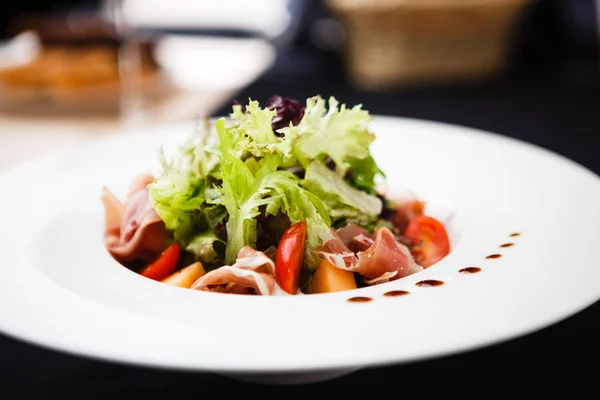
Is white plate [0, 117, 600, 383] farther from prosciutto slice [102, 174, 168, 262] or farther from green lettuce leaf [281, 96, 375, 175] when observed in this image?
green lettuce leaf [281, 96, 375, 175]

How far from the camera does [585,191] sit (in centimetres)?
179

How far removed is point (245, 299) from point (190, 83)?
12.4 ft

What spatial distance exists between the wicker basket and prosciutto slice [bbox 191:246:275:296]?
124 inches

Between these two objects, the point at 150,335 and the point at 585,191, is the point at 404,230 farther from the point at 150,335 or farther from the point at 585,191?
the point at 150,335

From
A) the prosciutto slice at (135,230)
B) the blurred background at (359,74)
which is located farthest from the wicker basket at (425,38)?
the prosciutto slice at (135,230)

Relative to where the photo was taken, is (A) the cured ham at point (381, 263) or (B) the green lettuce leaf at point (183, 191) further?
(B) the green lettuce leaf at point (183, 191)

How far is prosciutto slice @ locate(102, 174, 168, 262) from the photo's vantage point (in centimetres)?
176

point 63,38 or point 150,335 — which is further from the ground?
Answer: point 63,38

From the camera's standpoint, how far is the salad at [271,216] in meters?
1.56

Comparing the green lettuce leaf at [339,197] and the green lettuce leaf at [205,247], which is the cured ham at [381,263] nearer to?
the green lettuce leaf at [339,197]

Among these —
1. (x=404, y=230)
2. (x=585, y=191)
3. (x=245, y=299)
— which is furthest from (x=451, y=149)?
(x=245, y=299)

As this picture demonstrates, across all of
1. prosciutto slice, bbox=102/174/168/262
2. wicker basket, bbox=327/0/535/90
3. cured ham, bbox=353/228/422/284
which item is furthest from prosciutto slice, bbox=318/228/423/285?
wicker basket, bbox=327/0/535/90

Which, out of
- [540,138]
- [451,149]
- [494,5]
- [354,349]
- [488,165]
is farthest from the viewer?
[494,5]

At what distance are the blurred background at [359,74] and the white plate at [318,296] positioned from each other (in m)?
1.31
